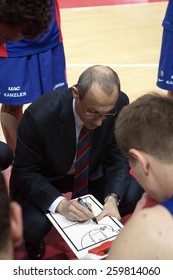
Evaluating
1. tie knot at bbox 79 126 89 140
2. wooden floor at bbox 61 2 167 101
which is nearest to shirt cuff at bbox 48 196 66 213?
tie knot at bbox 79 126 89 140

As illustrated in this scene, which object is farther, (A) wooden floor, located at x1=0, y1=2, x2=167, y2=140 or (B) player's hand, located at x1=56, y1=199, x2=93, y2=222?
(A) wooden floor, located at x1=0, y1=2, x2=167, y2=140

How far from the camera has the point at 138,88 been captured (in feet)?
13.7

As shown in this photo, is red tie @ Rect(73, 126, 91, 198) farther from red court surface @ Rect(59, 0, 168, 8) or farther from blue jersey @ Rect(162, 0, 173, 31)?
red court surface @ Rect(59, 0, 168, 8)

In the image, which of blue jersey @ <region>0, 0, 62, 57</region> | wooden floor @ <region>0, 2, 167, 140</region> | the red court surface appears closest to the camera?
blue jersey @ <region>0, 0, 62, 57</region>

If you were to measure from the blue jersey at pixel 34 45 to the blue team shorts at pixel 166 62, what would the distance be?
0.75 metres

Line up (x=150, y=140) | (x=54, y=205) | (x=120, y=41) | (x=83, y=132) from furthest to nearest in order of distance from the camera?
1. (x=120, y=41)
2. (x=83, y=132)
3. (x=54, y=205)
4. (x=150, y=140)

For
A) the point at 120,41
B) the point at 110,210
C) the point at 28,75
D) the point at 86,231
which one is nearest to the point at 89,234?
the point at 86,231

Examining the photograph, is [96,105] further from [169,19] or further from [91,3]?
[91,3]

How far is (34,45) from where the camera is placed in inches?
107

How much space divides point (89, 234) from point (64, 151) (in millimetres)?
509

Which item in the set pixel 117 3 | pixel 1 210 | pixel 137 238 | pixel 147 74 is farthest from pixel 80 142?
pixel 117 3

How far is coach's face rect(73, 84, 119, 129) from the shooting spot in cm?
191

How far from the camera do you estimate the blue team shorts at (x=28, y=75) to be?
2756 mm

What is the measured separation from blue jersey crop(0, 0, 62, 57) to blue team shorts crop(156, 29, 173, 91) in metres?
0.75
